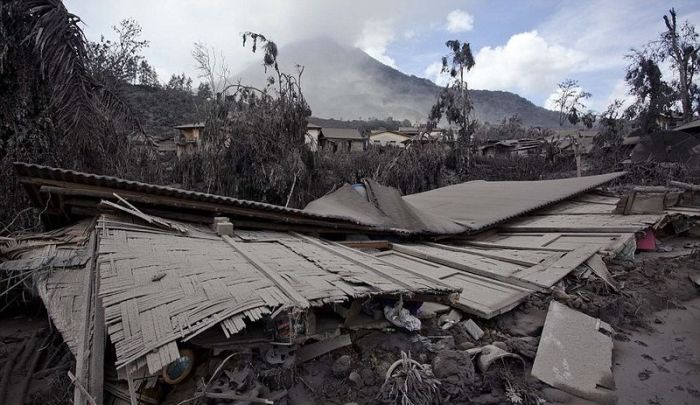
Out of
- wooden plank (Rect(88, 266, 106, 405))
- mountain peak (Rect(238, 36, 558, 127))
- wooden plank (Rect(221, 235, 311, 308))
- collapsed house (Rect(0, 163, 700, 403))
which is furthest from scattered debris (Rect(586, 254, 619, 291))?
mountain peak (Rect(238, 36, 558, 127))

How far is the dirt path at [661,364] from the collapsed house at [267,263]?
29 cm

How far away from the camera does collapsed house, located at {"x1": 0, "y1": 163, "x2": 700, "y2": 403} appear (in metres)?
2.14

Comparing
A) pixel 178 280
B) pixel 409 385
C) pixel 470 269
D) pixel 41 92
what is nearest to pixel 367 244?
pixel 470 269

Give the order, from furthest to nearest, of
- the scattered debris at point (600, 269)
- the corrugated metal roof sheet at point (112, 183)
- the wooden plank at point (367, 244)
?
the wooden plank at point (367, 244), the scattered debris at point (600, 269), the corrugated metal roof sheet at point (112, 183)

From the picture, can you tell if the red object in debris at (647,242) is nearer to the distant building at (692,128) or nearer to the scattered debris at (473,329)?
the scattered debris at (473,329)

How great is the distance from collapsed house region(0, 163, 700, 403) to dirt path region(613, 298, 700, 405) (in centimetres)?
29

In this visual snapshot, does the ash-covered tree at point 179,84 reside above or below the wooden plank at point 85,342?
above

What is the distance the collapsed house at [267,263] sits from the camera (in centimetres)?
214

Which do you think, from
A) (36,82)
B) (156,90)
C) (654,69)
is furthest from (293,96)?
(156,90)

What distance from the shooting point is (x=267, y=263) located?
10.8ft

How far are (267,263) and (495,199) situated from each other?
23.0 feet

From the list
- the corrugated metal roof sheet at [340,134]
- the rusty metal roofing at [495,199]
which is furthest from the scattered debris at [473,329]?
the corrugated metal roof sheet at [340,134]

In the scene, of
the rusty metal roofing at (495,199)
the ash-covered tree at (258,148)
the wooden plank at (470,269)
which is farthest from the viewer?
the ash-covered tree at (258,148)

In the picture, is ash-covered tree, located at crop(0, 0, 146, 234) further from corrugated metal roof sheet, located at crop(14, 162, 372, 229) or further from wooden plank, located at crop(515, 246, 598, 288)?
wooden plank, located at crop(515, 246, 598, 288)
